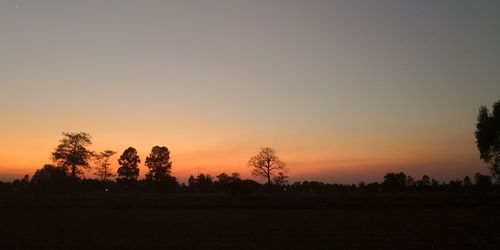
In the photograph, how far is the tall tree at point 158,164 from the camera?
341ft

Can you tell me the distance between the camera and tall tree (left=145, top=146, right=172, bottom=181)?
10406 centimetres

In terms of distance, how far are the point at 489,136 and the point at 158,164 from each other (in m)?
69.9

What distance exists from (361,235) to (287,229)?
485 centimetres

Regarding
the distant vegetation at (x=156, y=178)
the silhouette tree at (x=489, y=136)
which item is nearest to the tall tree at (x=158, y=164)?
the distant vegetation at (x=156, y=178)

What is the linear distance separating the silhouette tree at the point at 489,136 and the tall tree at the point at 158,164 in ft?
221

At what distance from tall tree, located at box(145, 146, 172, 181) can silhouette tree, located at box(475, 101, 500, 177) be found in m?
67.2

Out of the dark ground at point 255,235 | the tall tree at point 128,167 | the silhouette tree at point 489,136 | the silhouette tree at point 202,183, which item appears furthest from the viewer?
the silhouette tree at point 202,183

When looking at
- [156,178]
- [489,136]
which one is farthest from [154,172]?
[489,136]

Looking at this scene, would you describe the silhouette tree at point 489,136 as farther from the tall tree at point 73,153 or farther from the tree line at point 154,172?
the tall tree at point 73,153

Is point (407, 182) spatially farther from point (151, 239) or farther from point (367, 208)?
point (151, 239)

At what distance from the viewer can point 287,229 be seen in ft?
85.0

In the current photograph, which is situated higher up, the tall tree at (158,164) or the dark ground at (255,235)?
the tall tree at (158,164)

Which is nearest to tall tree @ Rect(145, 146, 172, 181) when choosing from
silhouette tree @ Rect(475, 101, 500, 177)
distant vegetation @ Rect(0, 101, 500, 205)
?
distant vegetation @ Rect(0, 101, 500, 205)

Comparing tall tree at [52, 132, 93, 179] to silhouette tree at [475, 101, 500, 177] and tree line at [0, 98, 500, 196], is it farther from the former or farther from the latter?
silhouette tree at [475, 101, 500, 177]
